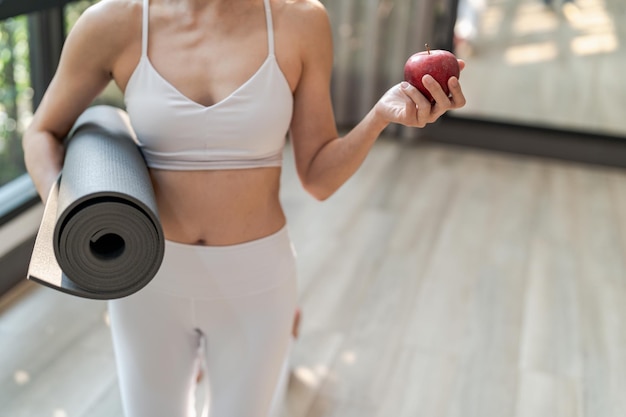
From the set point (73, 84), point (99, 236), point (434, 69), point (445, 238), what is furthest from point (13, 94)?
point (434, 69)

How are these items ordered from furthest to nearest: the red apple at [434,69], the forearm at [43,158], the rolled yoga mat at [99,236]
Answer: the forearm at [43,158] < the red apple at [434,69] < the rolled yoga mat at [99,236]

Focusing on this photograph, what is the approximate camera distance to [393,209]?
3.38 meters

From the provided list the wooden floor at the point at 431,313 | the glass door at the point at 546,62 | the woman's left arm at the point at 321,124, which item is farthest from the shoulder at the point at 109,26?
the glass door at the point at 546,62

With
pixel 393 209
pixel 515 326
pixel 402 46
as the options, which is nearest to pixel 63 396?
pixel 515 326

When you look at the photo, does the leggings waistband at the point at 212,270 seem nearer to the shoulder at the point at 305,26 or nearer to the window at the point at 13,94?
the shoulder at the point at 305,26

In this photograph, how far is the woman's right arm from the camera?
136 centimetres

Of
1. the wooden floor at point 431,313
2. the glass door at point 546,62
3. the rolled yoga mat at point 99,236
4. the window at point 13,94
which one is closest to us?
the rolled yoga mat at point 99,236

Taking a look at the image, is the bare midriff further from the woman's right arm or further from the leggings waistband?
the woman's right arm

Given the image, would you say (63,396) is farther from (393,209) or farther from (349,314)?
(393,209)

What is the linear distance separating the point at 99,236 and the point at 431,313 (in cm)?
164

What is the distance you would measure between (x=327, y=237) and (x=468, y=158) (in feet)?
4.01

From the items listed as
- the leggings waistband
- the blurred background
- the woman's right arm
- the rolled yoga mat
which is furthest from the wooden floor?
the rolled yoga mat

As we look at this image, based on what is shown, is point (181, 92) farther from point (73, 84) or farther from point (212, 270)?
point (212, 270)

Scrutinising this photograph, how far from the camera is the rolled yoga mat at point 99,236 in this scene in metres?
1.15
